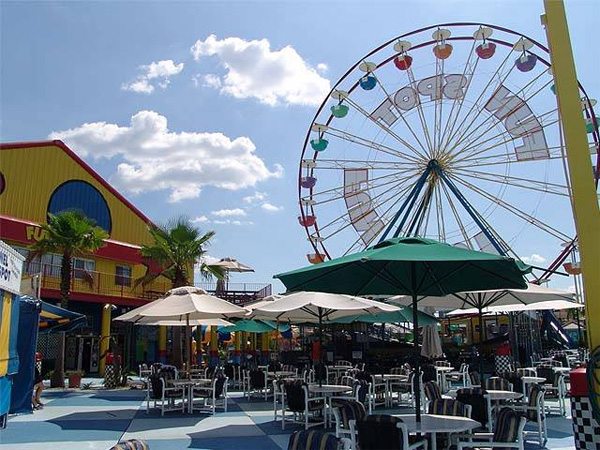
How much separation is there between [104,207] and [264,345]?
12042 mm

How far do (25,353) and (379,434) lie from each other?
28.7 ft

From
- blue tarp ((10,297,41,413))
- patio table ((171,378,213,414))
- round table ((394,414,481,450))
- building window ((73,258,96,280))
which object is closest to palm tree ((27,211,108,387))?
building window ((73,258,96,280))

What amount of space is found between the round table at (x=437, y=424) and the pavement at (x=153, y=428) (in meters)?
2.95

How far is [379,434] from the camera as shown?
4.87m

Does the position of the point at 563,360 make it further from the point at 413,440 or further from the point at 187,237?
the point at 413,440

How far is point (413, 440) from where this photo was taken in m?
5.28

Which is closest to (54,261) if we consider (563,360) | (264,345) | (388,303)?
(264,345)

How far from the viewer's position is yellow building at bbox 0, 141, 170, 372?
77.3 ft

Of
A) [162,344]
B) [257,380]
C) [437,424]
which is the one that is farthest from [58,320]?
[162,344]

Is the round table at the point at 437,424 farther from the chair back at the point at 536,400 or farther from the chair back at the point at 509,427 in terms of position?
the chair back at the point at 536,400

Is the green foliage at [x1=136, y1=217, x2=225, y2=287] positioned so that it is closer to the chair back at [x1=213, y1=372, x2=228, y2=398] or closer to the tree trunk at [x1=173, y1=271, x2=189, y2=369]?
the tree trunk at [x1=173, y1=271, x2=189, y2=369]

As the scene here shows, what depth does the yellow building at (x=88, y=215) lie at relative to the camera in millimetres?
23547

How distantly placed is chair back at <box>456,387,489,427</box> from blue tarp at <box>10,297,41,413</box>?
8143 mm

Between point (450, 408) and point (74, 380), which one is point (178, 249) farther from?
point (450, 408)
